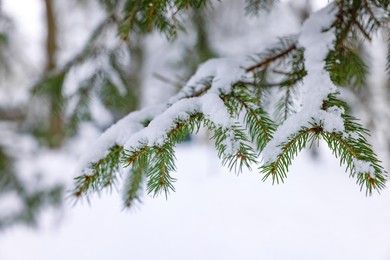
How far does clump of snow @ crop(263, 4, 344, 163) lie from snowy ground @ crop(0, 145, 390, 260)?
92.7 inches

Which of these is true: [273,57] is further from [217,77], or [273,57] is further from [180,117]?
[180,117]

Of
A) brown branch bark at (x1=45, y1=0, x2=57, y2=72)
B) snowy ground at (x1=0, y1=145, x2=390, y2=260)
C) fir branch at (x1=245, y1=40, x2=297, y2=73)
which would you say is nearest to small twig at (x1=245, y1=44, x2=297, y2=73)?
fir branch at (x1=245, y1=40, x2=297, y2=73)

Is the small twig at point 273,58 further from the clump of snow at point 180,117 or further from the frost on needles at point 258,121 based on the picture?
the clump of snow at point 180,117

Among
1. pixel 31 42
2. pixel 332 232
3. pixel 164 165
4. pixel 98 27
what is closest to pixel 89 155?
pixel 164 165

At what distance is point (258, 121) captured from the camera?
820 millimetres

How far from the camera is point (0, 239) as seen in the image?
395 cm

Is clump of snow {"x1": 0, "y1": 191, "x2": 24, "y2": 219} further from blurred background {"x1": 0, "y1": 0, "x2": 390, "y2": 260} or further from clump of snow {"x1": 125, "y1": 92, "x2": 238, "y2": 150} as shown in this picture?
clump of snow {"x1": 125, "y1": 92, "x2": 238, "y2": 150}

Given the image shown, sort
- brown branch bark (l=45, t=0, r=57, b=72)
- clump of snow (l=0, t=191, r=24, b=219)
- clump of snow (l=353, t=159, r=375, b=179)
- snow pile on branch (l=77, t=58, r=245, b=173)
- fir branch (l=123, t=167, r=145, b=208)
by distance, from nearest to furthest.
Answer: clump of snow (l=353, t=159, r=375, b=179) < snow pile on branch (l=77, t=58, r=245, b=173) < fir branch (l=123, t=167, r=145, b=208) < clump of snow (l=0, t=191, r=24, b=219) < brown branch bark (l=45, t=0, r=57, b=72)

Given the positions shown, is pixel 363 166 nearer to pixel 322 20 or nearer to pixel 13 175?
pixel 322 20

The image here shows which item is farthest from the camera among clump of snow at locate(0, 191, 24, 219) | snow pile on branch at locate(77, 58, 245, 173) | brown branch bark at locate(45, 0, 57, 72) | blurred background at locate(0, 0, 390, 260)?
brown branch bark at locate(45, 0, 57, 72)

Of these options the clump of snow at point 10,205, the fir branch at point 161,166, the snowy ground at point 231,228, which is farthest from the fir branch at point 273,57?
the clump of snow at point 10,205

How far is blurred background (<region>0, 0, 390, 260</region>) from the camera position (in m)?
1.84

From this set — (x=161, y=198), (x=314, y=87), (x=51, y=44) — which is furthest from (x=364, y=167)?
(x=161, y=198)

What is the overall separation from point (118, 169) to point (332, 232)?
3325 millimetres
